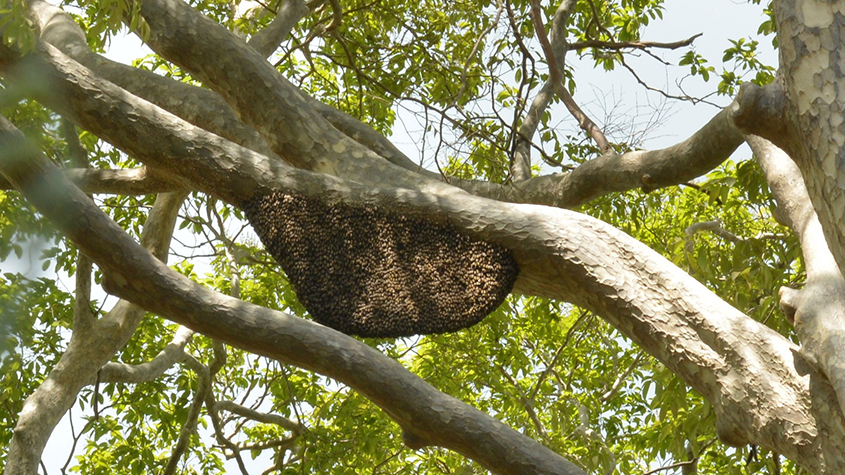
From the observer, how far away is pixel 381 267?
3.24m

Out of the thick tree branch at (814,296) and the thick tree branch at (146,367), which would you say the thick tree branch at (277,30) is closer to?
the thick tree branch at (146,367)

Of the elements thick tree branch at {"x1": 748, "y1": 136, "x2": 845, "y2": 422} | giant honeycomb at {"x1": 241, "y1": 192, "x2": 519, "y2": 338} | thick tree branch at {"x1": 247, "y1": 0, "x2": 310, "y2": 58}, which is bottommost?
thick tree branch at {"x1": 748, "y1": 136, "x2": 845, "y2": 422}

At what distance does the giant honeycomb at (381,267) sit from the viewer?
317cm

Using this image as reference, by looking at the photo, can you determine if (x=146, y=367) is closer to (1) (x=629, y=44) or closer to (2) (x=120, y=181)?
(2) (x=120, y=181)

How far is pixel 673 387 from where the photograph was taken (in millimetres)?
4215

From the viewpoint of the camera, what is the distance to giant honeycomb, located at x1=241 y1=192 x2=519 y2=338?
3172mm

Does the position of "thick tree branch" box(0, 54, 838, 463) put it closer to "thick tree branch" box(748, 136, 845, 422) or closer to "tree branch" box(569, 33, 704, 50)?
"thick tree branch" box(748, 136, 845, 422)

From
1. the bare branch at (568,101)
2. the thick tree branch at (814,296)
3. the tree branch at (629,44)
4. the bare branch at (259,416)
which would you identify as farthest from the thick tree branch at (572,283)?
the bare branch at (259,416)

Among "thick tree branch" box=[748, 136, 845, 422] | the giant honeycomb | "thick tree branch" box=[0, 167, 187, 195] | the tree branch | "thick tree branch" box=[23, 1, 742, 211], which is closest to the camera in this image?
"thick tree branch" box=[748, 136, 845, 422]

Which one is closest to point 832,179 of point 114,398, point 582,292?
point 582,292

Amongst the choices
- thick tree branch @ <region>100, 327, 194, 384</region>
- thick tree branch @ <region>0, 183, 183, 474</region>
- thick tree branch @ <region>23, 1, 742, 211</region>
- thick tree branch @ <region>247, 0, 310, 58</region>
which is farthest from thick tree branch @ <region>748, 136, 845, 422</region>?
thick tree branch @ <region>0, 183, 183, 474</region>

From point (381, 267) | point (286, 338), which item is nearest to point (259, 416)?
point (381, 267)

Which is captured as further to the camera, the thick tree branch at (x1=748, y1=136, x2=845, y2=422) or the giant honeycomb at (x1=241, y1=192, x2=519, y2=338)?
the giant honeycomb at (x1=241, y1=192, x2=519, y2=338)

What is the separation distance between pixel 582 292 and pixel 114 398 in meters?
5.19
